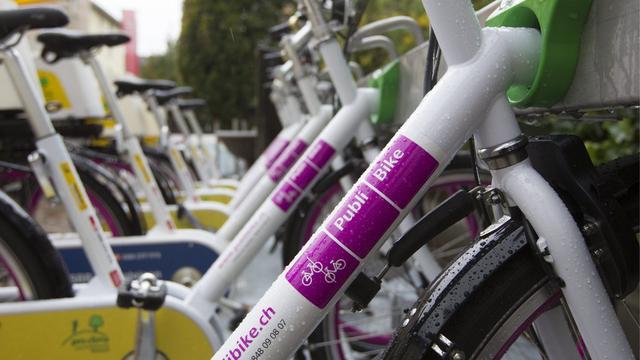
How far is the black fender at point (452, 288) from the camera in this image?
0.67 metres

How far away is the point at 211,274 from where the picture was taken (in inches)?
65.0

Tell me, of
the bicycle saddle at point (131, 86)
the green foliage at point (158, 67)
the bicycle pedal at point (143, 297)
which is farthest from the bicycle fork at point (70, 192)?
the green foliage at point (158, 67)

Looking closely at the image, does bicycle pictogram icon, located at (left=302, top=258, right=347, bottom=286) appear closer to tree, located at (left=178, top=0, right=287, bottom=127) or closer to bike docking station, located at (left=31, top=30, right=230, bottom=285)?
bike docking station, located at (left=31, top=30, right=230, bottom=285)

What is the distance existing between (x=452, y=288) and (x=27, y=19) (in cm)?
120

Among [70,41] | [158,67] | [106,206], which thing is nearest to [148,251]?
[106,206]

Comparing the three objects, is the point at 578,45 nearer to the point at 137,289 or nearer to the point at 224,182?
the point at 137,289

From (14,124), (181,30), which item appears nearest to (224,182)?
(14,124)

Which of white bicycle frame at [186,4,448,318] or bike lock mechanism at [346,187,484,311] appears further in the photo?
white bicycle frame at [186,4,448,318]

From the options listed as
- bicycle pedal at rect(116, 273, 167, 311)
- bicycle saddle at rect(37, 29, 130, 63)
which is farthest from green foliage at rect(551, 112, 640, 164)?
bicycle saddle at rect(37, 29, 130, 63)

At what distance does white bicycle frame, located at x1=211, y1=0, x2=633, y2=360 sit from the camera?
0.67m

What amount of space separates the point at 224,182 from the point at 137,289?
3605mm

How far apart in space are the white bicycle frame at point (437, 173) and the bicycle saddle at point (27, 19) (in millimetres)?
1058

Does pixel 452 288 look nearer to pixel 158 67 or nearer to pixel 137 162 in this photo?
pixel 137 162

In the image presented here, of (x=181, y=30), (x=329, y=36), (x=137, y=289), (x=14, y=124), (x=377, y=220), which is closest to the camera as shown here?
(x=377, y=220)
